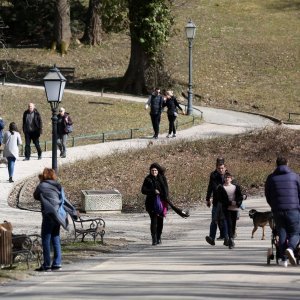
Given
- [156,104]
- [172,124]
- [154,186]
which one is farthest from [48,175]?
[172,124]

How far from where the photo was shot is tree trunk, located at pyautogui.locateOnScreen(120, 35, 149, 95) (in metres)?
47.0

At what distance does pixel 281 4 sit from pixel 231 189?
4780 cm

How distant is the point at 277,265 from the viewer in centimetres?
1495

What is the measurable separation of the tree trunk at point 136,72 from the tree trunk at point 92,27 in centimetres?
967

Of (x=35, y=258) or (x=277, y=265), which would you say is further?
(x=35, y=258)

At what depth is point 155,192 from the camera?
61.4 feet

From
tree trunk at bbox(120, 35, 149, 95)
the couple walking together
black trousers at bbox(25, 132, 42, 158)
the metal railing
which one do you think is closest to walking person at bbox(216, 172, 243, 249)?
black trousers at bbox(25, 132, 42, 158)

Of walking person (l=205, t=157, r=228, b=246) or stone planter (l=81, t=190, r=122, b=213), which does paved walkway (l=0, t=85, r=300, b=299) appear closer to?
walking person (l=205, t=157, r=228, b=246)

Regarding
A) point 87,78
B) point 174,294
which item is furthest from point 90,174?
point 87,78

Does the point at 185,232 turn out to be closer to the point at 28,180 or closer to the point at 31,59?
the point at 28,180

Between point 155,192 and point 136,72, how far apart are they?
28.9 meters

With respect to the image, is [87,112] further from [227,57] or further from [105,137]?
[227,57]

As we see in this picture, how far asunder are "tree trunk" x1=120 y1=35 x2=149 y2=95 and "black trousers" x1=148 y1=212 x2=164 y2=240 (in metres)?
28.2

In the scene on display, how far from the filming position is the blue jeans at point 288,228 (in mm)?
14578
